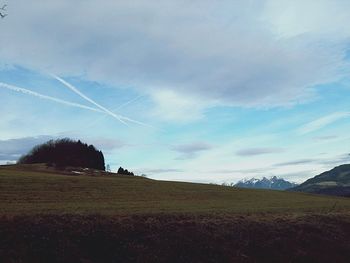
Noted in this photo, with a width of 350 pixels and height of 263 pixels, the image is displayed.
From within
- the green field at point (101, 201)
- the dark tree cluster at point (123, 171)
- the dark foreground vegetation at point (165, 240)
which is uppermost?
the dark tree cluster at point (123, 171)

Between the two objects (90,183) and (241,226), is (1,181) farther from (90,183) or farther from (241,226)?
(241,226)

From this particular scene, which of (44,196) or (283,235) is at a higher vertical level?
(44,196)

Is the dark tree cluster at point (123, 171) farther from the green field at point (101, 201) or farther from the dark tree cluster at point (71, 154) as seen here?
the green field at point (101, 201)

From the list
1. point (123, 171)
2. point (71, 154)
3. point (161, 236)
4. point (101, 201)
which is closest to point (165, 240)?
point (161, 236)

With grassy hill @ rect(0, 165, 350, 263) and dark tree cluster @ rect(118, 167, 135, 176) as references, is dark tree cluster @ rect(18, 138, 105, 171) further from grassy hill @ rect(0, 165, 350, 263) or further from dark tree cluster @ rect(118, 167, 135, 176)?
grassy hill @ rect(0, 165, 350, 263)

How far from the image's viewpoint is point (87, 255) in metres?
24.3

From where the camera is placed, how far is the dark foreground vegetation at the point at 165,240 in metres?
24.0

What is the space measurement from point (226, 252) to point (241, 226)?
14.9ft

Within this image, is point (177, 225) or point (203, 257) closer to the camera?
point (203, 257)

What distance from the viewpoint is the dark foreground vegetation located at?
23984mm

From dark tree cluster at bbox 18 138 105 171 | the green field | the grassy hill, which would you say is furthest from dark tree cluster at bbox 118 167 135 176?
the grassy hill

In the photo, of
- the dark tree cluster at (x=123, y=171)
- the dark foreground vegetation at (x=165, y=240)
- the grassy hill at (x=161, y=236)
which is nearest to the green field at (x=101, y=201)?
the grassy hill at (x=161, y=236)

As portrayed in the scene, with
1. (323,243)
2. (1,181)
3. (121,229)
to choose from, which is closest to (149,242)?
(121,229)

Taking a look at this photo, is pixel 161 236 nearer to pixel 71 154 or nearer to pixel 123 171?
pixel 123 171
